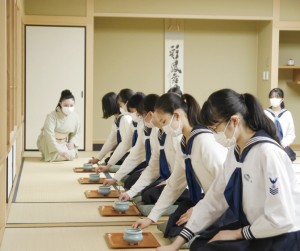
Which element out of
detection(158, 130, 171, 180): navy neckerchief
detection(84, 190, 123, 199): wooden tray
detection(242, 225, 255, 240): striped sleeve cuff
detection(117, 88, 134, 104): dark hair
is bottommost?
detection(84, 190, 123, 199): wooden tray

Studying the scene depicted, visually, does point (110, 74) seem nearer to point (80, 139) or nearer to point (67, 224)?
point (80, 139)

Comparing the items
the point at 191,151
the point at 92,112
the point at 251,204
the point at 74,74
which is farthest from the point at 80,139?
the point at 251,204

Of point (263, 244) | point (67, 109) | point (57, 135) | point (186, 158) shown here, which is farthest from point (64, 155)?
point (263, 244)

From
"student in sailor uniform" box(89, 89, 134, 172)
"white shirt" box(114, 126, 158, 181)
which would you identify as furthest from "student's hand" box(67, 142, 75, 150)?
"white shirt" box(114, 126, 158, 181)

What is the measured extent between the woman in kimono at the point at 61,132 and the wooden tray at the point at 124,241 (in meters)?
3.96

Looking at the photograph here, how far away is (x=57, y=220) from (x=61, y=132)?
3607mm

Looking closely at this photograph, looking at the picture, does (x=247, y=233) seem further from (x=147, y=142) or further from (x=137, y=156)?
(x=137, y=156)

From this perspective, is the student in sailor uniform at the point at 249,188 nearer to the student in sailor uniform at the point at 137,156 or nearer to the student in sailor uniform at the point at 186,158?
the student in sailor uniform at the point at 186,158

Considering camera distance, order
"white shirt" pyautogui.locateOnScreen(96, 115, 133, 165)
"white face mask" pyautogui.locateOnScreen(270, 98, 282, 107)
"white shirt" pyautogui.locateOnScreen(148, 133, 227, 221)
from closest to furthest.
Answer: "white shirt" pyautogui.locateOnScreen(148, 133, 227, 221) → "white shirt" pyautogui.locateOnScreen(96, 115, 133, 165) → "white face mask" pyautogui.locateOnScreen(270, 98, 282, 107)

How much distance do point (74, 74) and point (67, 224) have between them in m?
5.16

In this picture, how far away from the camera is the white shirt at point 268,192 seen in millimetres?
2342

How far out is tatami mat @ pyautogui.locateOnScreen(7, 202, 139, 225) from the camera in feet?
13.4

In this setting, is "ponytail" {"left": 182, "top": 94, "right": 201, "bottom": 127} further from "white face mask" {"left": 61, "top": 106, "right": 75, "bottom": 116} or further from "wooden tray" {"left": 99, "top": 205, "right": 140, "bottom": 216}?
"white face mask" {"left": 61, "top": 106, "right": 75, "bottom": 116}

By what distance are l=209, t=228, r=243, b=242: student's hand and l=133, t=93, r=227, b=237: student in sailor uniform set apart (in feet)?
2.40
